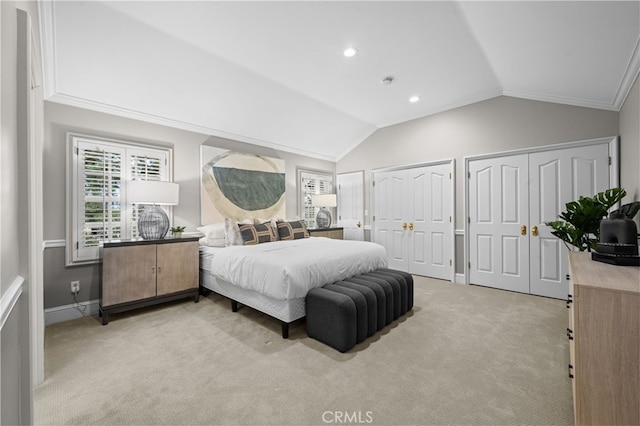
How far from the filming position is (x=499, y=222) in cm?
401

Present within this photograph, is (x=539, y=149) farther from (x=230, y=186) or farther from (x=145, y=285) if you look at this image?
(x=145, y=285)

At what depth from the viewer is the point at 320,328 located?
2.40 meters

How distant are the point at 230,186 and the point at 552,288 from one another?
4.81 metres

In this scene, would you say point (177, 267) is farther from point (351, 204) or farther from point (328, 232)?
point (351, 204)

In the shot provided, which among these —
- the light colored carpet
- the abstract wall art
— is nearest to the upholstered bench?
the light colored carpet

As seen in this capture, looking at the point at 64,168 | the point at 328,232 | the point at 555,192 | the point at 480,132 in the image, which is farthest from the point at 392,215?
the point at 64,168

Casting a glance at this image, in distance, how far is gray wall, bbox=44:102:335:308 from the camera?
2896 millimetres

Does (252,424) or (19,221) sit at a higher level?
(19,221)

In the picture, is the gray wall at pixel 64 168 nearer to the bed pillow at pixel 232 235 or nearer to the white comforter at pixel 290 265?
the bed pillow at pixel 232 235

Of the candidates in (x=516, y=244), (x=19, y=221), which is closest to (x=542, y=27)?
(x=516, y=244)

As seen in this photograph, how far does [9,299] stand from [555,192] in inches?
198

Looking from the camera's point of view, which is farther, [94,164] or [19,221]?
[94,164]

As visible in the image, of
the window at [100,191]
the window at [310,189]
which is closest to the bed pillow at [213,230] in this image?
the window at [100,191]

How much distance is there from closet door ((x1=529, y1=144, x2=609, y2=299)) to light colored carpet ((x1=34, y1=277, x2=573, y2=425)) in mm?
765
